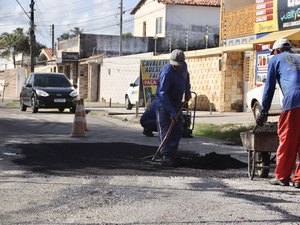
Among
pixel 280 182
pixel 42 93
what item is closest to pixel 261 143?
pixel 280 182

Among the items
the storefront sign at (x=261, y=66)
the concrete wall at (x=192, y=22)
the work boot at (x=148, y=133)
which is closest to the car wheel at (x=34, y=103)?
the storefront sign at (x=261, y=66)

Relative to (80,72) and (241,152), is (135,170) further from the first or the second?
(80,72)

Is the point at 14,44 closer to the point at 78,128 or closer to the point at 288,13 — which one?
the point at 288,13

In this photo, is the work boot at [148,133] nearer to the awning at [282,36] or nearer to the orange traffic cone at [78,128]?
the orange traffic cone at [78,128]

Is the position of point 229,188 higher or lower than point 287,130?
lower

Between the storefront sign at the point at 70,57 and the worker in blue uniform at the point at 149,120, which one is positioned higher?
the storefront sign at the point at 70,57

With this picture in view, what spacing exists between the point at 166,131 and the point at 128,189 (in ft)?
8.55

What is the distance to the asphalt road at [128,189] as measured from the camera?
237 inches

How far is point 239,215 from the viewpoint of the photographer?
6.10 m

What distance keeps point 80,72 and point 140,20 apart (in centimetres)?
1120

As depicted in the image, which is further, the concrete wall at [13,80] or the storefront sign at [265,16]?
the concrete wall at [13,80]

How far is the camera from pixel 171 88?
10016 millimetres

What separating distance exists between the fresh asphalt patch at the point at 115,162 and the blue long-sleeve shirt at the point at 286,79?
4.95 feet

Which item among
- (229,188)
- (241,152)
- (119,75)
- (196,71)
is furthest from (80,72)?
(229,188)
